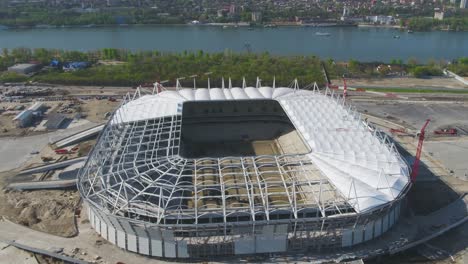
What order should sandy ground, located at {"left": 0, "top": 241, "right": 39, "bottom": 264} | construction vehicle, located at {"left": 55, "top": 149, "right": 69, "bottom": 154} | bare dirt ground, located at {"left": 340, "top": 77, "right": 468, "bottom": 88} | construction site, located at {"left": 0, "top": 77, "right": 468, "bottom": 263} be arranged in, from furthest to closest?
bare dirt ground, located at {"left": 340, "top": 77, "right": 468, "bottom": 88} → construction vehicle, located at {"left": 55, "top": 149, "right": 69, "bottom": 154} → sandy ground, located at {"left": 0, "top": 241, "right": 39, "bottom": 264} → construction site, located at {"left": 0, "top": 77, "right": 468, "bottom": 263}

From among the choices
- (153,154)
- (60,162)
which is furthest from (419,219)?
(60,162)

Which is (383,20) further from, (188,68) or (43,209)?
(43,209)

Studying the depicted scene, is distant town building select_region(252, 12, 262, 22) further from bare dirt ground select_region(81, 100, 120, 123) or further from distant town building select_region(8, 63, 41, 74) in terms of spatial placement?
bare dirt ground select_region(81, 100, 120, 123)

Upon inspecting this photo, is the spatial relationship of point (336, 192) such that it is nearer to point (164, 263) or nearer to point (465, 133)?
point (164, 263)

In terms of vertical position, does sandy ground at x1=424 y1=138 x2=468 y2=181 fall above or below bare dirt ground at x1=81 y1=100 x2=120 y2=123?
below

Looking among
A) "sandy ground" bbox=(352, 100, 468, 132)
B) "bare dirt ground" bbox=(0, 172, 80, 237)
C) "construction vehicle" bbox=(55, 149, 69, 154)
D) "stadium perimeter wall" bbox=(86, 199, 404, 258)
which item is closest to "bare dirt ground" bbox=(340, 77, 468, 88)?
"sandy ground" bbox=(352, 100, 468, 132)

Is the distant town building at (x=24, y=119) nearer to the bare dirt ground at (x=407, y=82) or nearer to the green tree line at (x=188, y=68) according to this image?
the green tree line at (x=188, y=68)
